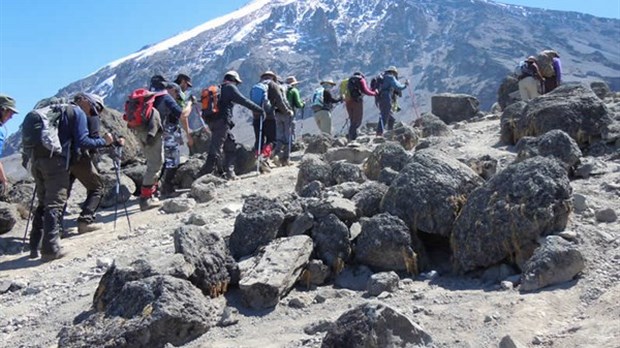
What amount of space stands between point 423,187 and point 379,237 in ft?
3.25

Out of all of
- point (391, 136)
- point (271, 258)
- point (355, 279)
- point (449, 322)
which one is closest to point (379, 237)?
point (355, 279)

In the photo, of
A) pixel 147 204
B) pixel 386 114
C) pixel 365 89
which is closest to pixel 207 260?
pixel 147 204

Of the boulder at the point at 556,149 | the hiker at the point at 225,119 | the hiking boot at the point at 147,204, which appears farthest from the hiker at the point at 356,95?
the boulder at the point at 556,149

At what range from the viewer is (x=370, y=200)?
886 cm

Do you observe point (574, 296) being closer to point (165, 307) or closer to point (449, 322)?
point (449, 322)

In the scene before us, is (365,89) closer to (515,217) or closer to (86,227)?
(86,227)

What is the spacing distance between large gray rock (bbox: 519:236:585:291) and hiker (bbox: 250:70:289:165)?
32.9 ft

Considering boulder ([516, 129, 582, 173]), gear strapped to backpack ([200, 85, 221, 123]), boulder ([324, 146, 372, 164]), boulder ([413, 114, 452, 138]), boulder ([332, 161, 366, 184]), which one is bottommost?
boulder ([413, 114, 452, 138])

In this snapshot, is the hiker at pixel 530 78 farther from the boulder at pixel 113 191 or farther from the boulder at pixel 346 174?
the boulder at pixel 113 191

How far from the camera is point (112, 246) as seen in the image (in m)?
10.5

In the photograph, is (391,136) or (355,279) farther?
(391,136)

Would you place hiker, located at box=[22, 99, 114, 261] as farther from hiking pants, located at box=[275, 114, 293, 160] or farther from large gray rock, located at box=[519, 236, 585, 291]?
large gray rock, located at box=[519, 236, 585, 291]

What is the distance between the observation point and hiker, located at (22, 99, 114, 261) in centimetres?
1000

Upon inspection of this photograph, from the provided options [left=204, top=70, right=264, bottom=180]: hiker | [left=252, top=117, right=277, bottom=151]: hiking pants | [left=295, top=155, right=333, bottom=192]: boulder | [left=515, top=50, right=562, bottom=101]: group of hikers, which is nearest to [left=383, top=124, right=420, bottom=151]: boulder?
[left=252, top=117, right=277, bottom=151]: hiking pants
